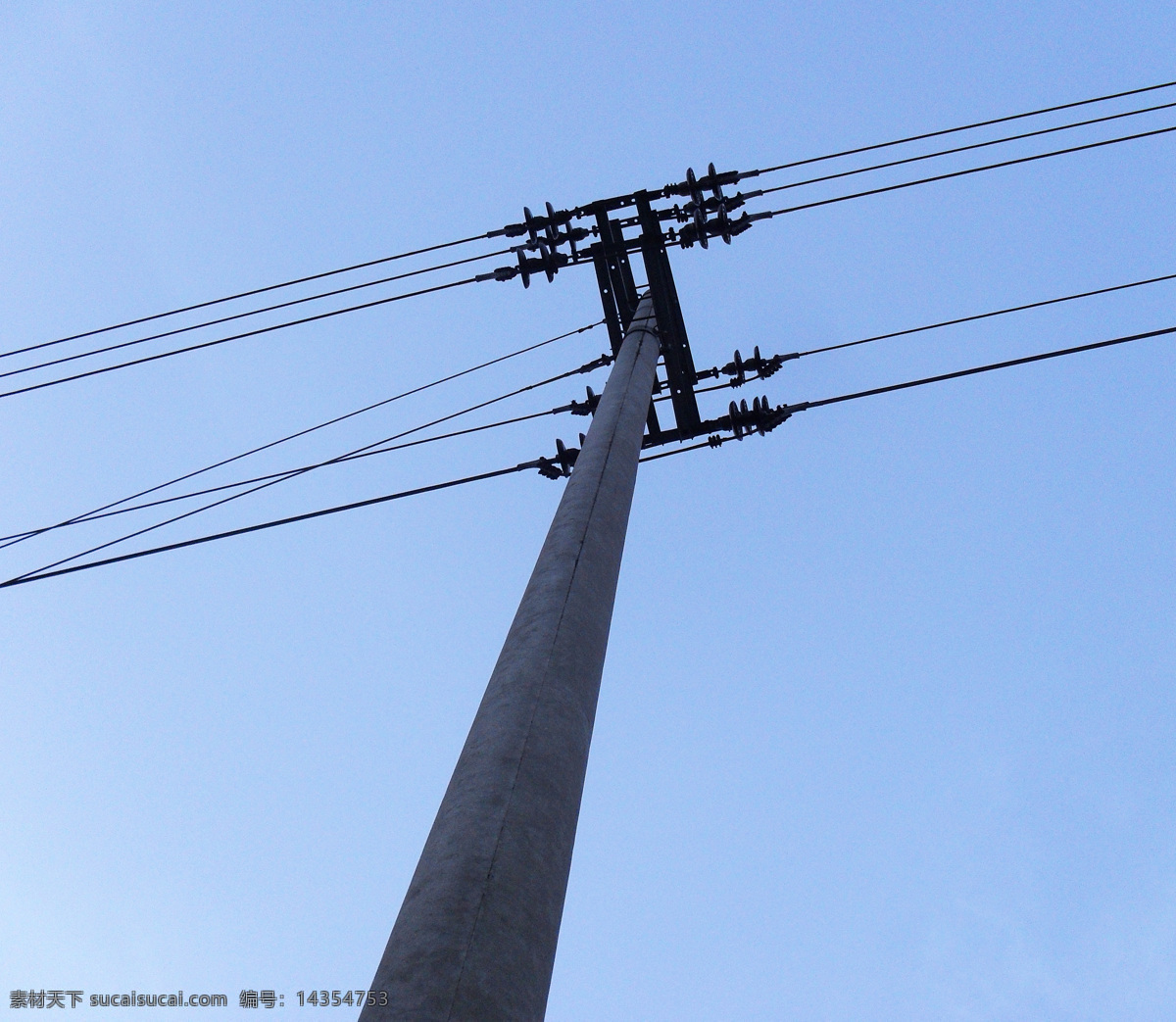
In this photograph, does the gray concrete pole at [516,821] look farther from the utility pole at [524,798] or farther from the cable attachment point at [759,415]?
the cable attachment point at [759,415]

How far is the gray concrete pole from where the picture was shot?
132 inches

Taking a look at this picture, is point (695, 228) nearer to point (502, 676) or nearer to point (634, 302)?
point (634, 302)

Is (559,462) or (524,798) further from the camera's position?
(559,462)

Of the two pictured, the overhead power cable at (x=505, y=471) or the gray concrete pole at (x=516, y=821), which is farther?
the overhead power cable at (x=505, y=471)

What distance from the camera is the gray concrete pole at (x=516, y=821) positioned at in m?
3.36

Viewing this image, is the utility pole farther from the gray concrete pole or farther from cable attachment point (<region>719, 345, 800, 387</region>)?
cable attachment point (<region>719, 345, 800, 387</region>)

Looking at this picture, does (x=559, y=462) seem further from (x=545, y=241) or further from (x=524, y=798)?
(x=524, y=798)

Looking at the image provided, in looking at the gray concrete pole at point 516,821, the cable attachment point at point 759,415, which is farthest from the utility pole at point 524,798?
the cable attachment point at point 759,415

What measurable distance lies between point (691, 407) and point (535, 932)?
8.99m

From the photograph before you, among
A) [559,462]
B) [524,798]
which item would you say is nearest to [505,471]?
[559,462]

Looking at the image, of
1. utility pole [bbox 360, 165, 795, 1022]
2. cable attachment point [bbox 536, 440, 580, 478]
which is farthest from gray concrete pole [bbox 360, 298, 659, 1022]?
cable attachment point [bbox 536, 440, 580, 478]

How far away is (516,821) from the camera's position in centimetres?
396

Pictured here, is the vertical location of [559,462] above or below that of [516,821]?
above

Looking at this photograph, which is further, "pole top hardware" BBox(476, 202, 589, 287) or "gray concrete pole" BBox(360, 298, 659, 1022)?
"pole top hardware" BBox(476, 202, 589, 287)
